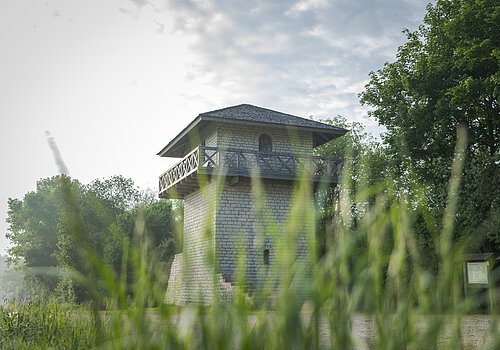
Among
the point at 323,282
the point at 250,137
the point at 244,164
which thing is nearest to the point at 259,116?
the point at 250,137

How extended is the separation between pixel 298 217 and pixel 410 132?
22.9m

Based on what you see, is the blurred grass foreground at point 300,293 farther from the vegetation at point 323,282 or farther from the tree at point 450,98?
the tree at point 450,98

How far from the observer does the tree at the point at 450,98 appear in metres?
20.1

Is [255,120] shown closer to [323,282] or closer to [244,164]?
[244,164]

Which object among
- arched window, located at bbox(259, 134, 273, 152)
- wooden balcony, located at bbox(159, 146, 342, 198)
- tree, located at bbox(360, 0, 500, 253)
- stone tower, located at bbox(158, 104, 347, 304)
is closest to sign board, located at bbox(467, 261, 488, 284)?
tree, located at bbox(360, 0, 500, 253)

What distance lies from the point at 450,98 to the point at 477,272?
1033cm

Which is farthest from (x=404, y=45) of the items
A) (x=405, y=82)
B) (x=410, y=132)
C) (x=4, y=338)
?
(x=4, y=338)

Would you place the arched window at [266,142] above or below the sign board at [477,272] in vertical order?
above

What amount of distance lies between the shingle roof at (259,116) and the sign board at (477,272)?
859 centimetres

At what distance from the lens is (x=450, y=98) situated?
22625 mm

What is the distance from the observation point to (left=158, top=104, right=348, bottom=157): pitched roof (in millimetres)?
21344

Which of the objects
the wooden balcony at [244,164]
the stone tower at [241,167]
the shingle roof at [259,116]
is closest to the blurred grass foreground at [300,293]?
the stone tower at [241,167]

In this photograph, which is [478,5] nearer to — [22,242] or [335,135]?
[335,135]

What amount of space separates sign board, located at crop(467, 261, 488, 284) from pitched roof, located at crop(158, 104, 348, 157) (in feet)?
26.2
